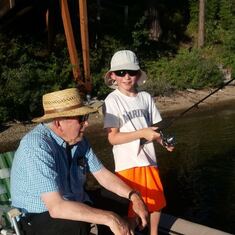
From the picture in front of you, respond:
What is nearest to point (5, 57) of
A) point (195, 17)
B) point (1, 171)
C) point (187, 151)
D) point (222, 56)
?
point (187, 151)

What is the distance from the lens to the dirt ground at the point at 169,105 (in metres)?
11.9

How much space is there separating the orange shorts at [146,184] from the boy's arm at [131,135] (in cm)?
25

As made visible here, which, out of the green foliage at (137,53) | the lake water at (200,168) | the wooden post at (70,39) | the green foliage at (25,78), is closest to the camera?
the lake water at (200,168)

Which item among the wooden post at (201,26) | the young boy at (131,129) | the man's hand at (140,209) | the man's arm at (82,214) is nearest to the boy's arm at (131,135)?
the young boy at (131,129)

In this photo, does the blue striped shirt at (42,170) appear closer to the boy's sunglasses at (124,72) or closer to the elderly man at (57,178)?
the elderly man at (57,178)

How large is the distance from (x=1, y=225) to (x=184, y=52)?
15870 mm

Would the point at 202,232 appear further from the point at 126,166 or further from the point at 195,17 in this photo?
the point at 195,17

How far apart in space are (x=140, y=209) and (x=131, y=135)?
24.7 inches

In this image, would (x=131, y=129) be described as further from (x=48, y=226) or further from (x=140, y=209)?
(x=48, y=226)

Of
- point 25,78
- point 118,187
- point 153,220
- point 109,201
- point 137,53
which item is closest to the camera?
point 118,187

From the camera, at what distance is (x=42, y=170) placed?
2955 millimetres

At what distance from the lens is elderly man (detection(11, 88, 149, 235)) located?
9.45ft

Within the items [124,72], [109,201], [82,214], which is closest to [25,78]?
[124,72]

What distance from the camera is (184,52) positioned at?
61.5 ft
